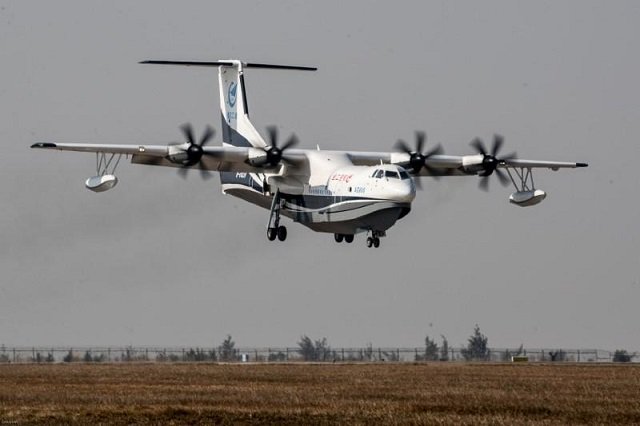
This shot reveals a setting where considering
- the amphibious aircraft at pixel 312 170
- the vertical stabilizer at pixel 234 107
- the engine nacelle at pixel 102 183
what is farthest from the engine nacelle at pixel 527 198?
the engine nacelle at pixel 102 183

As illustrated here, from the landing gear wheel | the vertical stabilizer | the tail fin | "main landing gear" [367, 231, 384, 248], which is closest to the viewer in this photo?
"main landing gear" [367, 231, 384, 248]

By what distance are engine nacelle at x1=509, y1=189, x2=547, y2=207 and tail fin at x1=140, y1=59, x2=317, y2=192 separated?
1268 centimetres

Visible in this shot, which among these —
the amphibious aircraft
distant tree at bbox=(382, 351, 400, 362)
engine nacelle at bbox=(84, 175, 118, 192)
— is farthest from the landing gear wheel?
distant tree at bbox=(382, 351, 400, 362)

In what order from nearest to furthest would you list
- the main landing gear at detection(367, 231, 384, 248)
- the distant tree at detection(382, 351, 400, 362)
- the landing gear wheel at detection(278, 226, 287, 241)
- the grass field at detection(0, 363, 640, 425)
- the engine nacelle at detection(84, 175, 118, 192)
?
the grass field at detection(0, 363, 640, 425) < the engine nacelle at detection(84, 175, 118, 192) < the main landing gear at detection(367, 231, 384, 248) < the landing gear wheel at detection(278, 226, 287, 241) < the distant tree at detection(382, 351, 400, 362)

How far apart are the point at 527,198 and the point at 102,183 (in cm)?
2060

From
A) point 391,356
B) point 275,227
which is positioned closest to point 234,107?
point 275,227

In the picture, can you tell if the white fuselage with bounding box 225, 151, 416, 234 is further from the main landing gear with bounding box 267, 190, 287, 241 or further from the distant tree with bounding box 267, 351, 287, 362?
the distant tree with bounding box 267, 351, 287, 362

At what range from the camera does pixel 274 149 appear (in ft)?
197

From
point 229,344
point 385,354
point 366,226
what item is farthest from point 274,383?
point 229,344

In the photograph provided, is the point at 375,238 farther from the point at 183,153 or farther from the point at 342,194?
the point at 183,153

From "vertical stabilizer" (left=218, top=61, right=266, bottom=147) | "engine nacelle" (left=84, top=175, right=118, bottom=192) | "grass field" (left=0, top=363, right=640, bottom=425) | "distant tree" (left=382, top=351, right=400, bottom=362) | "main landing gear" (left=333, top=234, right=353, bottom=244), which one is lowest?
"grass field" (left=0, top=363, right=640, bottom=425)

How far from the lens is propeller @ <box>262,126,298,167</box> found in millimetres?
59938

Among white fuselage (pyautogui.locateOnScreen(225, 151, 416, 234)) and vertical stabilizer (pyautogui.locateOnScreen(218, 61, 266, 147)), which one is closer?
white fuselage (pyautogui.locateOnScreen(225, 151, 416, 234))

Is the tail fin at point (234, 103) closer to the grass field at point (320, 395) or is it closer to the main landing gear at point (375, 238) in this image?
the main landing gear at point (375, 238)
